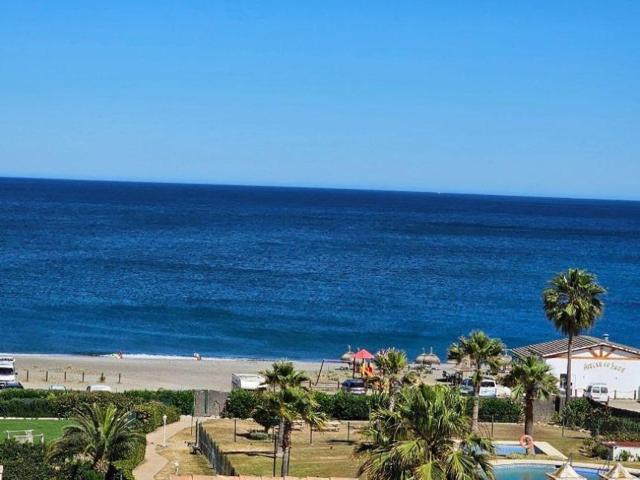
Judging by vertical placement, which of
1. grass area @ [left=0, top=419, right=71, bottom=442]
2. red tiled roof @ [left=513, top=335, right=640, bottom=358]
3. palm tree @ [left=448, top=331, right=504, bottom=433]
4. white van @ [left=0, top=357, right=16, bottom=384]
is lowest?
grass area @ [left=0, top=419, right=71, bottom=442]

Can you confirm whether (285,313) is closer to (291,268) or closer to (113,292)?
(113,292)

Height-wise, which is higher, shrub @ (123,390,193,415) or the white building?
the white building

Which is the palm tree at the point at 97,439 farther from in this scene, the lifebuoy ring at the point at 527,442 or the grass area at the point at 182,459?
the lifebuoy ring at the point at 527,442

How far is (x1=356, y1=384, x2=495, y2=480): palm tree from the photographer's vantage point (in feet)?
67.9

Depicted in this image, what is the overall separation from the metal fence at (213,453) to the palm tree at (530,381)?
1199 centimetres

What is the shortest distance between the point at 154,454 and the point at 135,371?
2353cm

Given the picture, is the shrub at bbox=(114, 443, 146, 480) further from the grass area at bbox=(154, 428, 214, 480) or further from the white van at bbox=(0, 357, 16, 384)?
the white van at bbox=(0, 357, 16, 384)

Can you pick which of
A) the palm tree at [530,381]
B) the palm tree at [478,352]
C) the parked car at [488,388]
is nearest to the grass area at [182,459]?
the palm tree at [478,352]

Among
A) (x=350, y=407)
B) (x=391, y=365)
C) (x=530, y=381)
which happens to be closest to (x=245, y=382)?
(x=350, y=407)

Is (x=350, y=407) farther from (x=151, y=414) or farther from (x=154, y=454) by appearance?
(x=154, y=454)

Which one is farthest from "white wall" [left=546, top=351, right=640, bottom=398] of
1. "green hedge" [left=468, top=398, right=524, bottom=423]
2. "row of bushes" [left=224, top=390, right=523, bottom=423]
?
"row of bushes" [left=224, top=390, right=523, bottom=423]

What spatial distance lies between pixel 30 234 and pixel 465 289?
78994 mm

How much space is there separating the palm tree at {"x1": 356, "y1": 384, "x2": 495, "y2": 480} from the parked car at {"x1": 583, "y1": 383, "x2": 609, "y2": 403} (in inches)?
1304

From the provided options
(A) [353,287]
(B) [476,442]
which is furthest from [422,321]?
(B) [476,442]
